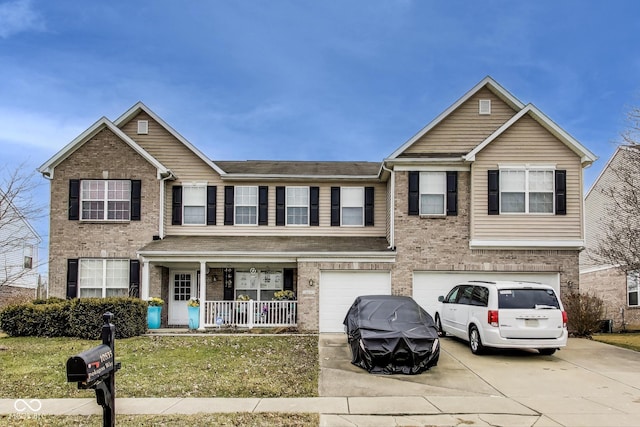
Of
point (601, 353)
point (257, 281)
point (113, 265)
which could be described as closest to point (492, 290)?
point (601, 353)

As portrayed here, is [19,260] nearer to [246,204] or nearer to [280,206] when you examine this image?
[246,204]

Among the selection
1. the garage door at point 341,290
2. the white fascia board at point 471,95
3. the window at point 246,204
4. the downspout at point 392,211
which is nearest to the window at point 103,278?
the window at point 246,204

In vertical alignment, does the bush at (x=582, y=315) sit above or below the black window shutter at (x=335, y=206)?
below

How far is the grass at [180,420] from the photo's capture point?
306 inches

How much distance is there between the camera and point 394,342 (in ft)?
37.2

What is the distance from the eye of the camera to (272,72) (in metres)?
19.8

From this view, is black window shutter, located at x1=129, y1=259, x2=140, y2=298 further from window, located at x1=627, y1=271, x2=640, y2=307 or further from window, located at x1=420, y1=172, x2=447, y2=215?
window, located at x1=627, y1=271, x2=640, y2=307

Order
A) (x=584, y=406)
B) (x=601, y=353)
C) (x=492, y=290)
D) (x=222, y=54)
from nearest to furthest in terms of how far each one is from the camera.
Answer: (x=584, y=406) < (x=492, y=290) < (x=601, y=353) < (x=222, y=54)

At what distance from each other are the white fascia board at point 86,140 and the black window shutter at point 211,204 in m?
1.77

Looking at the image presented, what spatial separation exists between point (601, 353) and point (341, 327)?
7.80m

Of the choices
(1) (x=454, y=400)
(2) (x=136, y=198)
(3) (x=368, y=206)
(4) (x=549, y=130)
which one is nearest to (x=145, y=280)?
(2) (x=136, y=198)

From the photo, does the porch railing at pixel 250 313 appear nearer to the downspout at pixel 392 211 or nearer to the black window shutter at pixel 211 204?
the black window shutter at pixel 211 204

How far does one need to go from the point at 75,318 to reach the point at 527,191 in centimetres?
1496

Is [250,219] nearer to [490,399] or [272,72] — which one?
[272,72]
